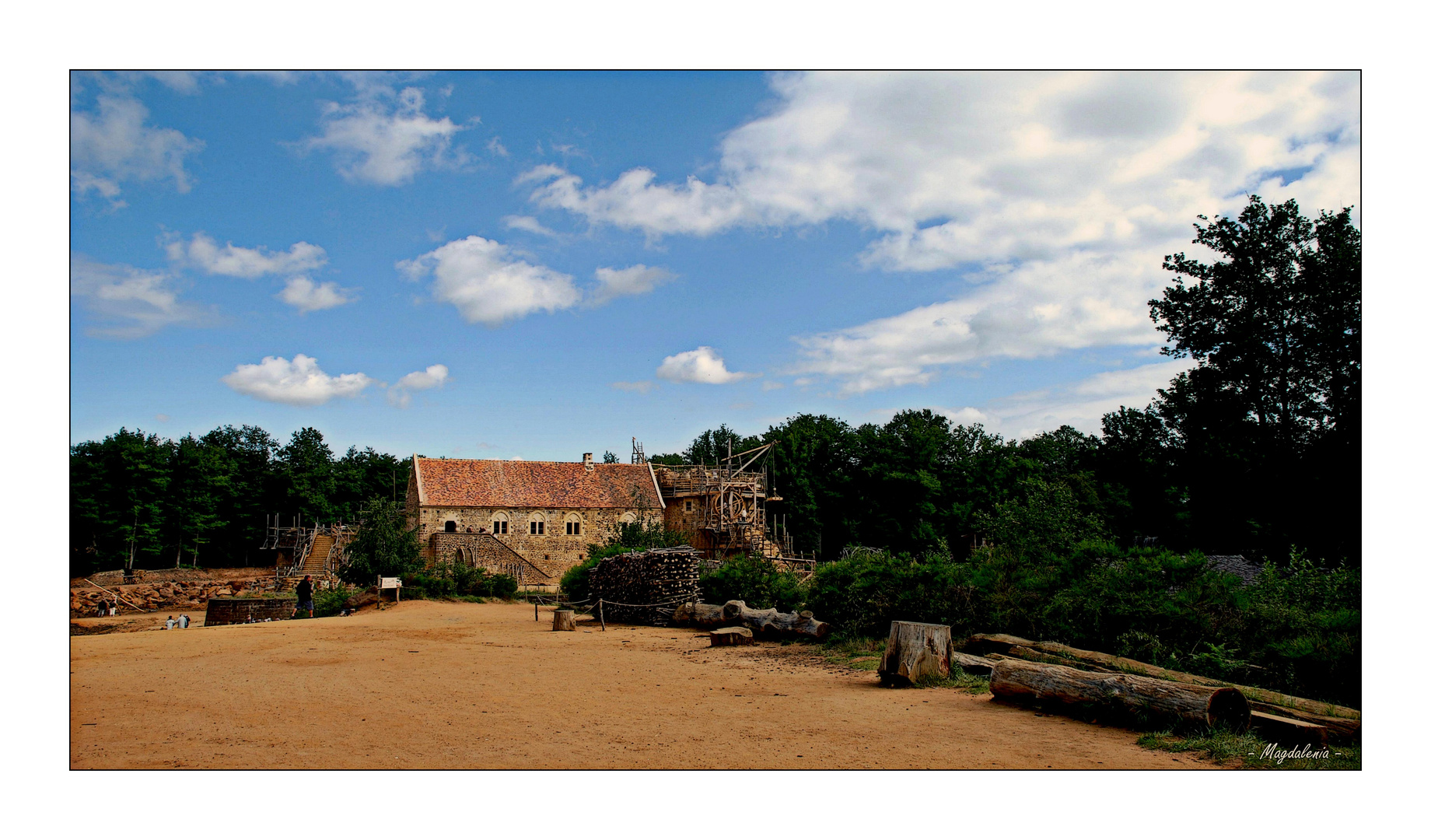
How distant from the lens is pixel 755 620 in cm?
1677

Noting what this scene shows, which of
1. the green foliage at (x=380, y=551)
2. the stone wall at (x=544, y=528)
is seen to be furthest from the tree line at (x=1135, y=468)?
the stone wall at (x=544, y=528)

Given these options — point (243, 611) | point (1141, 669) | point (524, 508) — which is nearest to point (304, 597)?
point (243, 611)

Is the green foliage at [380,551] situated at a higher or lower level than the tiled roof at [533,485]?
Answer: lower

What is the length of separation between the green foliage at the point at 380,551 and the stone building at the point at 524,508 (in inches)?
273

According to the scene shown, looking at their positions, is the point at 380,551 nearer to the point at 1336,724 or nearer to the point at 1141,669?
the point at 1141,669

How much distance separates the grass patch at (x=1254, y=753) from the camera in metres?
6.12

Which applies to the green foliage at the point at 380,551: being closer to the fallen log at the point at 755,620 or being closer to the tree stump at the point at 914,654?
the fallen log at the point at 755,620

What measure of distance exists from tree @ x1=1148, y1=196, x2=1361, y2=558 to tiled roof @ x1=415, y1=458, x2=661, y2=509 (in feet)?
108

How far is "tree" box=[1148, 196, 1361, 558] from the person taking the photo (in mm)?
11359

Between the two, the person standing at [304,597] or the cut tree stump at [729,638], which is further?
the person standing at [304,597]

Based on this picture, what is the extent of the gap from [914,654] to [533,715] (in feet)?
16.3

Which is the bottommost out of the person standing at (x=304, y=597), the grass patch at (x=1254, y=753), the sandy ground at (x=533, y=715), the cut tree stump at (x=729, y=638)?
the person standing at (x=304, y=597)

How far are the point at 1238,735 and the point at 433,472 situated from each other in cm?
4118

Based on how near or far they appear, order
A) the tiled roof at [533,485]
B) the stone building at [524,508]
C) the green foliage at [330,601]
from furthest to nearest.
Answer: the tiled roof at [533,485]
the stone building at [524,508]
the green foliage at [330,601]
